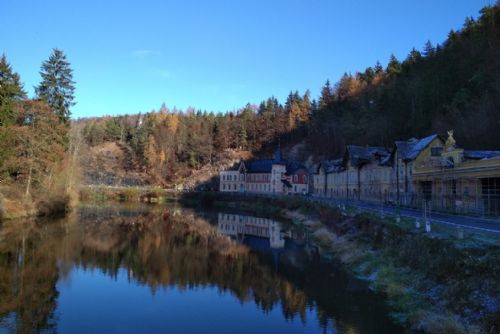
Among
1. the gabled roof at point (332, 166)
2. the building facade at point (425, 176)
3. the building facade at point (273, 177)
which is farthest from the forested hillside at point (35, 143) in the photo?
the building facade at point (273, 177)

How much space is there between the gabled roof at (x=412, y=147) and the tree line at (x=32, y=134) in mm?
37740

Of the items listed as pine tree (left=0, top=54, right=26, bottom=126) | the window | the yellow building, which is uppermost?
pine tree (left=0, top=54, right=26, bottom=126)

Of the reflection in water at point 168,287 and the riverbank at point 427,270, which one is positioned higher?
the riverbank at point 427,270

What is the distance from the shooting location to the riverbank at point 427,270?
12.1 metres

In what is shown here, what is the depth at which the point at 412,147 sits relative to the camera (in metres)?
45.8

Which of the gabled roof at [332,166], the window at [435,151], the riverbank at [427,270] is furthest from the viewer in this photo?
the gabled roof at [332,166]

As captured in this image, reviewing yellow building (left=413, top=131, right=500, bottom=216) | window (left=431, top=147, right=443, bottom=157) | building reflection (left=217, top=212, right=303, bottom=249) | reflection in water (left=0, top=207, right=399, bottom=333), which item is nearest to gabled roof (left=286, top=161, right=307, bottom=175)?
building reflection (left=217, top=212, right=303, bottom=249)

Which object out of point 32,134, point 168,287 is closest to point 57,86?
point 32,134

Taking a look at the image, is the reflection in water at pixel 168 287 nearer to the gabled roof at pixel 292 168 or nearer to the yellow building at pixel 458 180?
the yellow building at pixel 458 180

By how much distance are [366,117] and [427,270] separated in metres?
72.7

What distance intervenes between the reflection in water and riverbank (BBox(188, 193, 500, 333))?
3.87 feet

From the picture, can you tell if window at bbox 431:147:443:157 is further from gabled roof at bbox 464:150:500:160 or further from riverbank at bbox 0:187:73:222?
riverbank at bbox 0:187:73:222

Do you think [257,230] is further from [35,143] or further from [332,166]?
[332,166]

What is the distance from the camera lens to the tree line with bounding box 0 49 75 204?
126 ft
